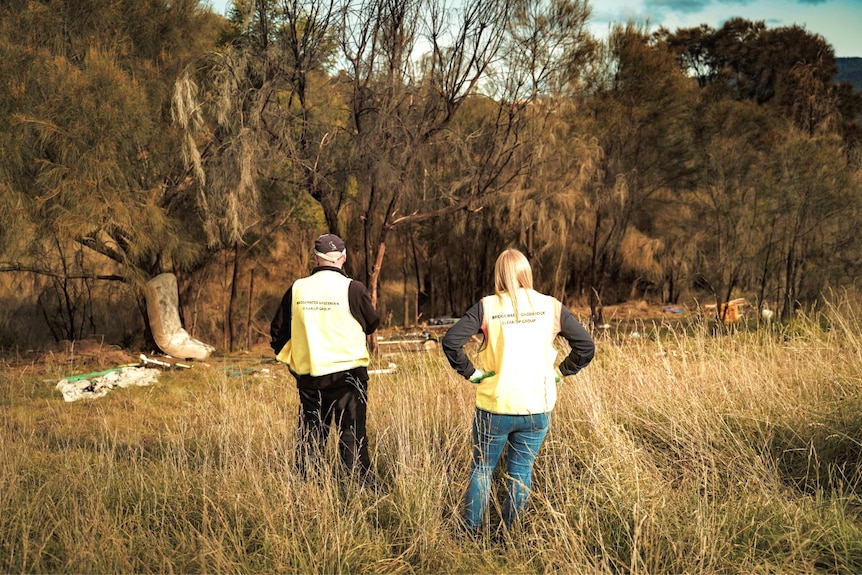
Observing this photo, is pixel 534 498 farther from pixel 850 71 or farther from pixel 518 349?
pixel 850 71

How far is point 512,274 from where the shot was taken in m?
3.88

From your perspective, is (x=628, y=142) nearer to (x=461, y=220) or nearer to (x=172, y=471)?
(x=461, y=220)

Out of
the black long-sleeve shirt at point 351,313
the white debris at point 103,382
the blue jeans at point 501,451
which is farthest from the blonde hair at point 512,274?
the white debris at point 103,382

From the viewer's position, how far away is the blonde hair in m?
3.88

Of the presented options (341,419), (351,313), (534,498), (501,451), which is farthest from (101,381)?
(501,451)

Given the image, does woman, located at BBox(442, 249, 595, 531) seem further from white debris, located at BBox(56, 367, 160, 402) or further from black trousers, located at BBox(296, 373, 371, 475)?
white debris, located at BBox(56, 367, 160, 402)

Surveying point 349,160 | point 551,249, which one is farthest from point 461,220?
point 349,160

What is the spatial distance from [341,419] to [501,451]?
4.10 feet

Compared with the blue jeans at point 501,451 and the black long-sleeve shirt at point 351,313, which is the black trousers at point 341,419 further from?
the blue jeans at point 501,451

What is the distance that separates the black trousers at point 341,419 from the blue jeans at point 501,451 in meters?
0.98

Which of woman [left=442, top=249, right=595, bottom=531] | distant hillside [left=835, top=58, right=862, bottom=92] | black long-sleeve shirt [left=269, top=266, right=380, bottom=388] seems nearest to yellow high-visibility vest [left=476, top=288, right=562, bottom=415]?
woman [left=442, top=249, right=595, bottom=531]

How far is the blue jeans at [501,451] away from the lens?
3.94 meters

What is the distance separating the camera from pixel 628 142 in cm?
2153

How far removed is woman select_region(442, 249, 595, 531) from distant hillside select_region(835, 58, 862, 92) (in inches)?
1244
